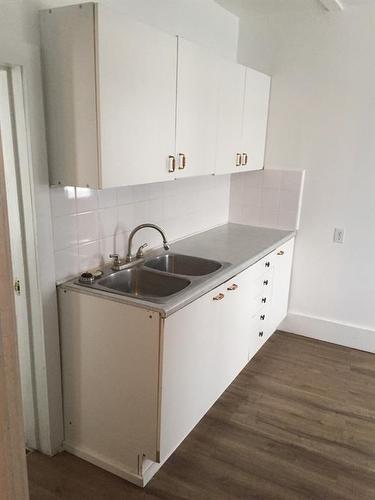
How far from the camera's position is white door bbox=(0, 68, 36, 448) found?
5.49 feet

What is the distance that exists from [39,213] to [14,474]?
1.28 m

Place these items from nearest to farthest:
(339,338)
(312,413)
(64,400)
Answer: (64,400), (312,413), (339,338)

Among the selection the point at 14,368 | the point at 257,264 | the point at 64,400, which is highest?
the point at 14,368

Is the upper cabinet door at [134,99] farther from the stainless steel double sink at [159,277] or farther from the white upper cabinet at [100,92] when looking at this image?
the stainless steel double sink at [159,277]

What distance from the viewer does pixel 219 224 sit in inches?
139

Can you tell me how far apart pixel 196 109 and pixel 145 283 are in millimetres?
1009

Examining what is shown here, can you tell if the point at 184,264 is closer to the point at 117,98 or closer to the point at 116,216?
the point at 116,216

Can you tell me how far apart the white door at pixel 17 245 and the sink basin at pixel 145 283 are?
445mm

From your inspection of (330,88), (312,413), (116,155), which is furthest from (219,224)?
(116,155)

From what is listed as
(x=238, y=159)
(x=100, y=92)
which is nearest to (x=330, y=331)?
(x=238, y=159)

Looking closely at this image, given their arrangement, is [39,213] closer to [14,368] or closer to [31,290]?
[31,290]

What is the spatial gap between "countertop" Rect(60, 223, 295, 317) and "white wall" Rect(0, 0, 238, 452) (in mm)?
225

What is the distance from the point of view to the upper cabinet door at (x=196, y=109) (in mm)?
2115

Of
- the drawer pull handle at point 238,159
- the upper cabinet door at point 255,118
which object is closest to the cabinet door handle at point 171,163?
the drawer pull handle at point 238,159
